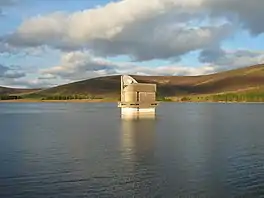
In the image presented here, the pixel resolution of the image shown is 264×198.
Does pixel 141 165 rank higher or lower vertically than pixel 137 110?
lower

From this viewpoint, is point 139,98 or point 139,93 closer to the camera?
point 139,93

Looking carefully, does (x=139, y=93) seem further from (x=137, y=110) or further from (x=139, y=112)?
(x=139, y=112)

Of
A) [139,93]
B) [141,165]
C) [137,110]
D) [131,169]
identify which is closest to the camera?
[131,169]

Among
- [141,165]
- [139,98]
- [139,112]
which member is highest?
[139,98]

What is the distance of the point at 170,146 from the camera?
147 ft

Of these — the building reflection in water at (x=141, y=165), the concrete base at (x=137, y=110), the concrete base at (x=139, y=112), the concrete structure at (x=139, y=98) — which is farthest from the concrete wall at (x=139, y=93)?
the building reflection in water at (x=141, y=165)

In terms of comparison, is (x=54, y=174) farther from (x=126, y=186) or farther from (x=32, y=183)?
(x=126, y=186)

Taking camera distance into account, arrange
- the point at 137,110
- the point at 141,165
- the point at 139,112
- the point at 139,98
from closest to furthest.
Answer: the point at 141,165 → the point at 139,112 → the point at 139,98 → the point at 137,110

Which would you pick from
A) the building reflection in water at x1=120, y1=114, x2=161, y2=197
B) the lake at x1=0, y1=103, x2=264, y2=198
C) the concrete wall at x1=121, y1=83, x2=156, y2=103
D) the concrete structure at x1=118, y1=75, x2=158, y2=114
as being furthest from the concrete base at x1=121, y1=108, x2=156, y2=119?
the lake at x1=0, y1=103, x2=264, y2=198

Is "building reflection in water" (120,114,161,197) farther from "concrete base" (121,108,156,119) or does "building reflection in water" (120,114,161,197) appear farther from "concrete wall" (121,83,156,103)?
"concrete wall" (121,83,156,103)

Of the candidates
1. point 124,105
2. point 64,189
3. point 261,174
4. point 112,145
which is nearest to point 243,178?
point 261,174

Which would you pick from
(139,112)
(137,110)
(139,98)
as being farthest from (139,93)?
(139,112)

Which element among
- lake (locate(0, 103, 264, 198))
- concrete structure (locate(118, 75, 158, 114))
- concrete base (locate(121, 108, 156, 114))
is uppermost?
concrete structure (locate(118, 75, 158, 114))

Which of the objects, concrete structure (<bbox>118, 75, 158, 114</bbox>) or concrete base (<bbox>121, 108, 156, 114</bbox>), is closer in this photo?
concrete structure (<bbox>118, 75, 158, 114</bbox>)
